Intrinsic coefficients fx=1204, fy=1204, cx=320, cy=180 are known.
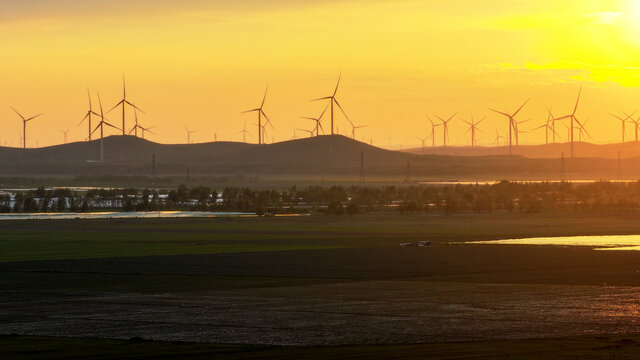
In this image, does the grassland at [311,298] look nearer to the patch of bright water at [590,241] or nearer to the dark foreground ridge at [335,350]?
the dark foreground ridge at [335,350]

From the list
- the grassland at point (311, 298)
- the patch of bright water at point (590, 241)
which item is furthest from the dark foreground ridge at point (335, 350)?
the patch of bright water at point (590, 241)

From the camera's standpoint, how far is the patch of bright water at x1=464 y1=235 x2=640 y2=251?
8600 cm

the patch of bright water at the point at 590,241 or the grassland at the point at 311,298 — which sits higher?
the patch of bright water at the point at 590,241

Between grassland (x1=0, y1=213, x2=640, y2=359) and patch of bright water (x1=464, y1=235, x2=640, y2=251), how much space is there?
156 inches

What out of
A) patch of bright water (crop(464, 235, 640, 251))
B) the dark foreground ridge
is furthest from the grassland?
patch of bright water (crop(464, 235, 640, 251))

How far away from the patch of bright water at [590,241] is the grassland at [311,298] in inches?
156

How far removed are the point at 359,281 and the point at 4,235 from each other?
52.0 meters

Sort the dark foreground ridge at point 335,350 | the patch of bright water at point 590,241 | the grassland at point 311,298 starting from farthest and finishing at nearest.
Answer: the patch of bright water at point 590,241 → the grassland at point 311,298 → the dark foreground ridge at point 335,350

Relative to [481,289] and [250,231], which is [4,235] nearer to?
[250,231]

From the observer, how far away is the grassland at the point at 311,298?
39906 mm

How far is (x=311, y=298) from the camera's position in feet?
175

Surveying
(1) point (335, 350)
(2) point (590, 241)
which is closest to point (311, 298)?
(1) point (335, 350)

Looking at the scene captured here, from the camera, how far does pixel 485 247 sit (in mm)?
85438

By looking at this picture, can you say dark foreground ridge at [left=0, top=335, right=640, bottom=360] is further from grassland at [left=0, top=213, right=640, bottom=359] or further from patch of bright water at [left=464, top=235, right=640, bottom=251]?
patch of bright water at [left=464, top=235, right=640, bottom=251]
